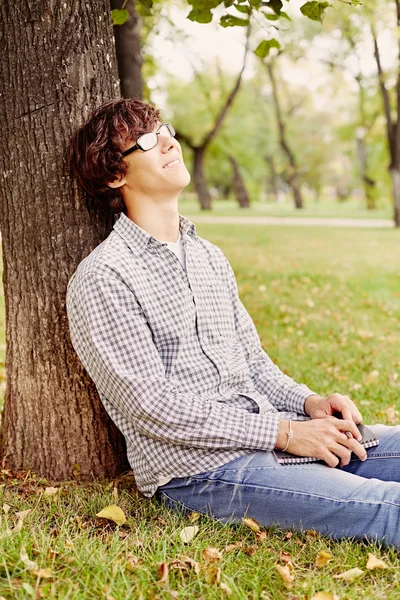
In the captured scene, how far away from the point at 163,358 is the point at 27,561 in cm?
94

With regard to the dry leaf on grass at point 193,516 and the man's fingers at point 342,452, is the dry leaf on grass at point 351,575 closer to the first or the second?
the man's fingers at point 342,452

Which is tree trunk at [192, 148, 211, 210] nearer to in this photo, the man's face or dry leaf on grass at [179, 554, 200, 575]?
the man's face

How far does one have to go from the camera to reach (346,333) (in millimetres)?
6785

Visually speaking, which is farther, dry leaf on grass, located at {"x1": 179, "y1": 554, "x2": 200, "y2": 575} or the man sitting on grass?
the man sitting on grass

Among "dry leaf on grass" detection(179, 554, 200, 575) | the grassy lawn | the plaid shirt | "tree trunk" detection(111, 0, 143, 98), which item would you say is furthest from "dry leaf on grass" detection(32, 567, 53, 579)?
"tree trunk" detection(111, 0, 143, 98)

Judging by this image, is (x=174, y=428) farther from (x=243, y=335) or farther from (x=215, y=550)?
(x=243, y=335)

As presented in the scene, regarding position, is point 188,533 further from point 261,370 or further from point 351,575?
point 261,370

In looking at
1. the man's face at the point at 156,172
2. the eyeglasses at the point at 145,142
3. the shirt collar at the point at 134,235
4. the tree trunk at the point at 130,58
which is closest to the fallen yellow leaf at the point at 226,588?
the shirt collar at the point at 134,235

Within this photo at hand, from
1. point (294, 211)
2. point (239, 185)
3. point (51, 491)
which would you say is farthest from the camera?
point (239, 185)

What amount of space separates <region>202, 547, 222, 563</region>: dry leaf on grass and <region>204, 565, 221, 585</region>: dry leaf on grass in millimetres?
71

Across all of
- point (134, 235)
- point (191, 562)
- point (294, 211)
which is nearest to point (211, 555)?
point (191, 562)

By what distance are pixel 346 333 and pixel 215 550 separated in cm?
451

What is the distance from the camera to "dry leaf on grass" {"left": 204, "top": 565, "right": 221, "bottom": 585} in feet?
7.81

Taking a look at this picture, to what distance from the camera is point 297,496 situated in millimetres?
2631
